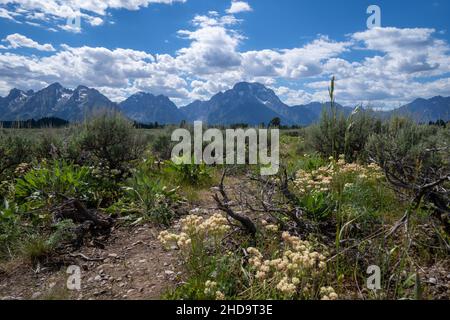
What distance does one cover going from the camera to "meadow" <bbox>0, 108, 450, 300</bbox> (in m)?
2.51

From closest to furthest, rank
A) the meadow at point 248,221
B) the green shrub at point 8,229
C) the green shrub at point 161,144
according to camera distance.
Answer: the meadow at point 248,221 → the green shrub at point 8,229 → the green shrub at point 161,144

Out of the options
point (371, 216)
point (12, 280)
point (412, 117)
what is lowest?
point (12, 280)

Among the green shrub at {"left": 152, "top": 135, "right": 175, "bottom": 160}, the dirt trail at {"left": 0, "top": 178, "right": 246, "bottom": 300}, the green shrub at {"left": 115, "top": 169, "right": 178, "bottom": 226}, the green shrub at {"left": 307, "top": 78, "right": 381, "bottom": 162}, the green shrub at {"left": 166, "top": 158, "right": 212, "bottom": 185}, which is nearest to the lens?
the dirt trail at {"left": 0, "top": 178, "right": 246, "bottom": 300}

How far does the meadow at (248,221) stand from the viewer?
251cm

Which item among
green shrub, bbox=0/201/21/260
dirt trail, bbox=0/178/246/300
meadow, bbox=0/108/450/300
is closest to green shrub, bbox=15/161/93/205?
meadow, bbox=0/108/450/300

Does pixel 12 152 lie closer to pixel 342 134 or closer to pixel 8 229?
pixel 8 229

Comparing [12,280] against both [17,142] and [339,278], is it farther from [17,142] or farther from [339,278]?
[17,142]

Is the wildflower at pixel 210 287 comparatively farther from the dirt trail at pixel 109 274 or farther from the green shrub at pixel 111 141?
the green shrub at pixel 111 141

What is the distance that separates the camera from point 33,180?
4.96m

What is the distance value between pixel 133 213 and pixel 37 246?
4.60 feet

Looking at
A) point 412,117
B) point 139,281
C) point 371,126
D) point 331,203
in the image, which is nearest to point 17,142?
point 139,281

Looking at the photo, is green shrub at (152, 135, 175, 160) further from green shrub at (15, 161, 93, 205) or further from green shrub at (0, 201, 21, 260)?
green shrub at (0, 201, 21, 260)

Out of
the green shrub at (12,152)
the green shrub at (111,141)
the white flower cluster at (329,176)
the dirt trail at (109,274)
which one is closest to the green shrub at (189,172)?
the green shrub at (111,141)

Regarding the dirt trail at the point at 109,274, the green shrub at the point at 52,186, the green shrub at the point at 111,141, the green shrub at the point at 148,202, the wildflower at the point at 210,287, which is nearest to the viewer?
the wildflower at the point at 210,287
